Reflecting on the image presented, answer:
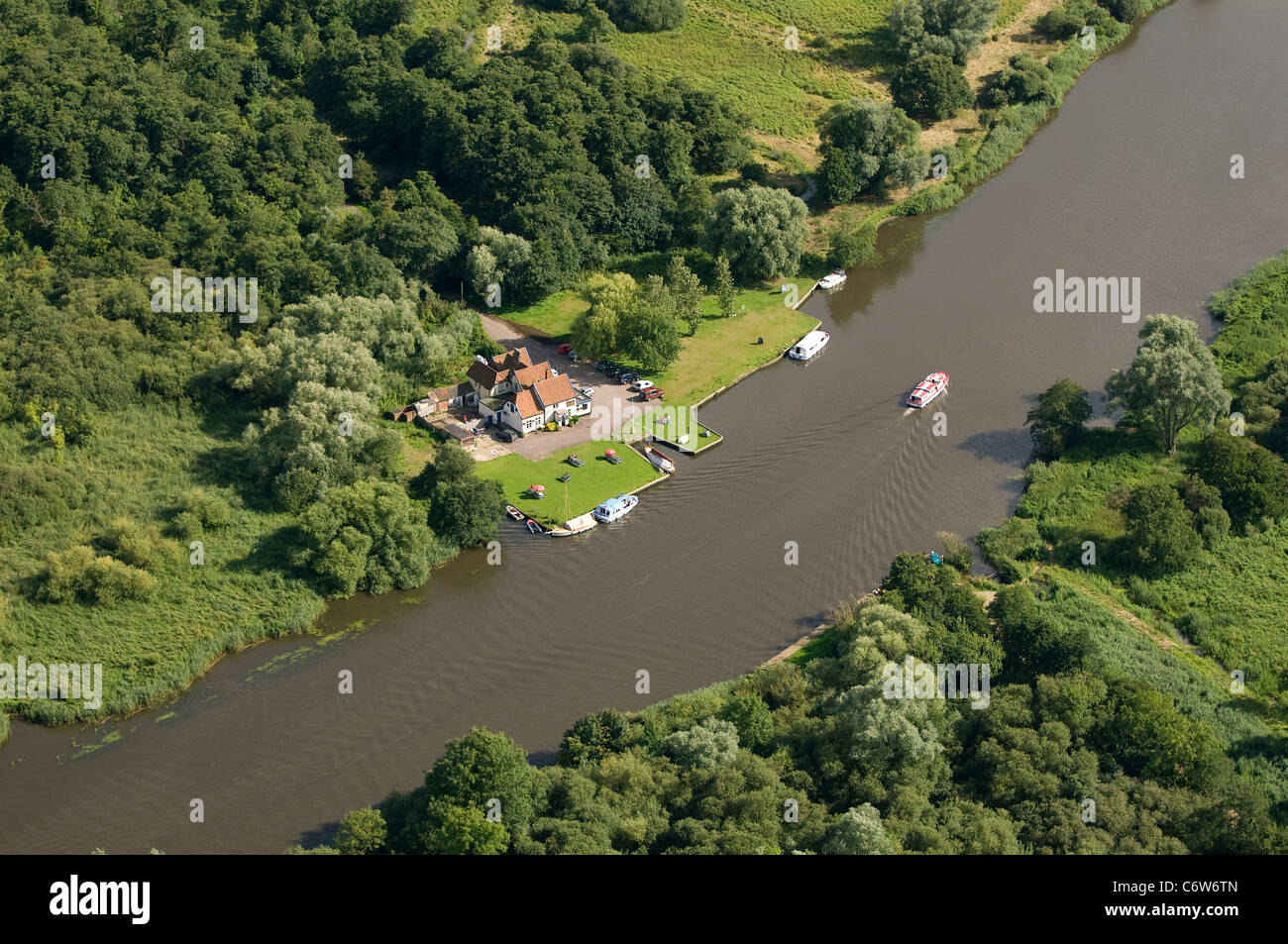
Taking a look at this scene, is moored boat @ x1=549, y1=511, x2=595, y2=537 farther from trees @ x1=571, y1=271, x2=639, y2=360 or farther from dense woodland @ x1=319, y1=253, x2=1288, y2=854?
trees @ x1=571, y1=271, x2=639, y2=360

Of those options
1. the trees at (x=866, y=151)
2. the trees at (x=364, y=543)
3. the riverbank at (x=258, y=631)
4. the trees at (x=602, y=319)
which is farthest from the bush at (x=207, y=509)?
the trees at (x=866, y=151)

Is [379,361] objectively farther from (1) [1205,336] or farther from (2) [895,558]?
(1) [1205,336]

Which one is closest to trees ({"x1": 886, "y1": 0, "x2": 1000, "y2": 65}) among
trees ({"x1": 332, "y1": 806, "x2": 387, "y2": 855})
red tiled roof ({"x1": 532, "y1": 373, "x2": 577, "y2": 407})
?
red tiled roof ({"x1": 532, "y1": 373, "x2": 577, "y2": 407})

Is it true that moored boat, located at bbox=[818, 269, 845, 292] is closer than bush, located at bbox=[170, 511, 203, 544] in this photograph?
No

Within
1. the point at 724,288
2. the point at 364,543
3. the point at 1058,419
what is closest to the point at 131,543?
the point at 364,543

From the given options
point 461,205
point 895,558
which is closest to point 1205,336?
point 895,558

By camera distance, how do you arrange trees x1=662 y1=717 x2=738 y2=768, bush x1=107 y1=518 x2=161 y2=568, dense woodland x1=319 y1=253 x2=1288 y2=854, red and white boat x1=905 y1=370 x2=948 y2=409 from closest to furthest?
dense woodland x1=319 y1=253 x2=1288 y2=854
trees x1=662 y1=717 x2=738 y2=768
bush x1=107 y1=518 x2=161 y2=568
red and white boat x1=905 y1=370 x2=948 y2=409
